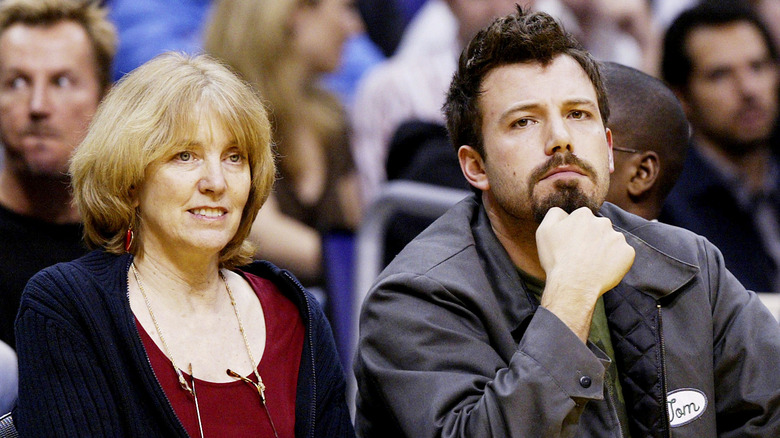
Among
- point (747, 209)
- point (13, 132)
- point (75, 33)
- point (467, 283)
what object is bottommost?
point (747, 209)

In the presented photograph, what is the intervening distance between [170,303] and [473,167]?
0.76 metres

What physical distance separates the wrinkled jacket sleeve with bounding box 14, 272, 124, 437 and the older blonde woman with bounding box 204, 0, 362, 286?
2.35 meters

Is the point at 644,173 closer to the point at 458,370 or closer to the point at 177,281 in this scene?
the point at 458,370

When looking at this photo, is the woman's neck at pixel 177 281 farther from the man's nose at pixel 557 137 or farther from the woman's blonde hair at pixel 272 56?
the woman's blonde hair at pixel 272 56

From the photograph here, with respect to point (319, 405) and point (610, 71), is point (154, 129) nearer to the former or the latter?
point (319, 405)

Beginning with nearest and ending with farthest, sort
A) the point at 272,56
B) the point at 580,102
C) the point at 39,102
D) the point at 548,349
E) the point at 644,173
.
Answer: the point at 548,349
the point at 580,102
the point at 644,173
the point at 39,102
the point at 272,56

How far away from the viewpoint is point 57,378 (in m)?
2.10

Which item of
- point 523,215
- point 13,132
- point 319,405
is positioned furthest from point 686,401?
point 13,132

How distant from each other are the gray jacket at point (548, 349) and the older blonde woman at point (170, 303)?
7.8 inches

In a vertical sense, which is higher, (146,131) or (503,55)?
(503,55)

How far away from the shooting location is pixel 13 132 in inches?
138

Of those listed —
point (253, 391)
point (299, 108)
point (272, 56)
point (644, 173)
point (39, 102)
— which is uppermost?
point (272, 56)

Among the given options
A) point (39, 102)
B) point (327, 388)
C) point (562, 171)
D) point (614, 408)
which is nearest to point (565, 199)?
point (562, 171)

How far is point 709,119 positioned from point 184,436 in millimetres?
3601
